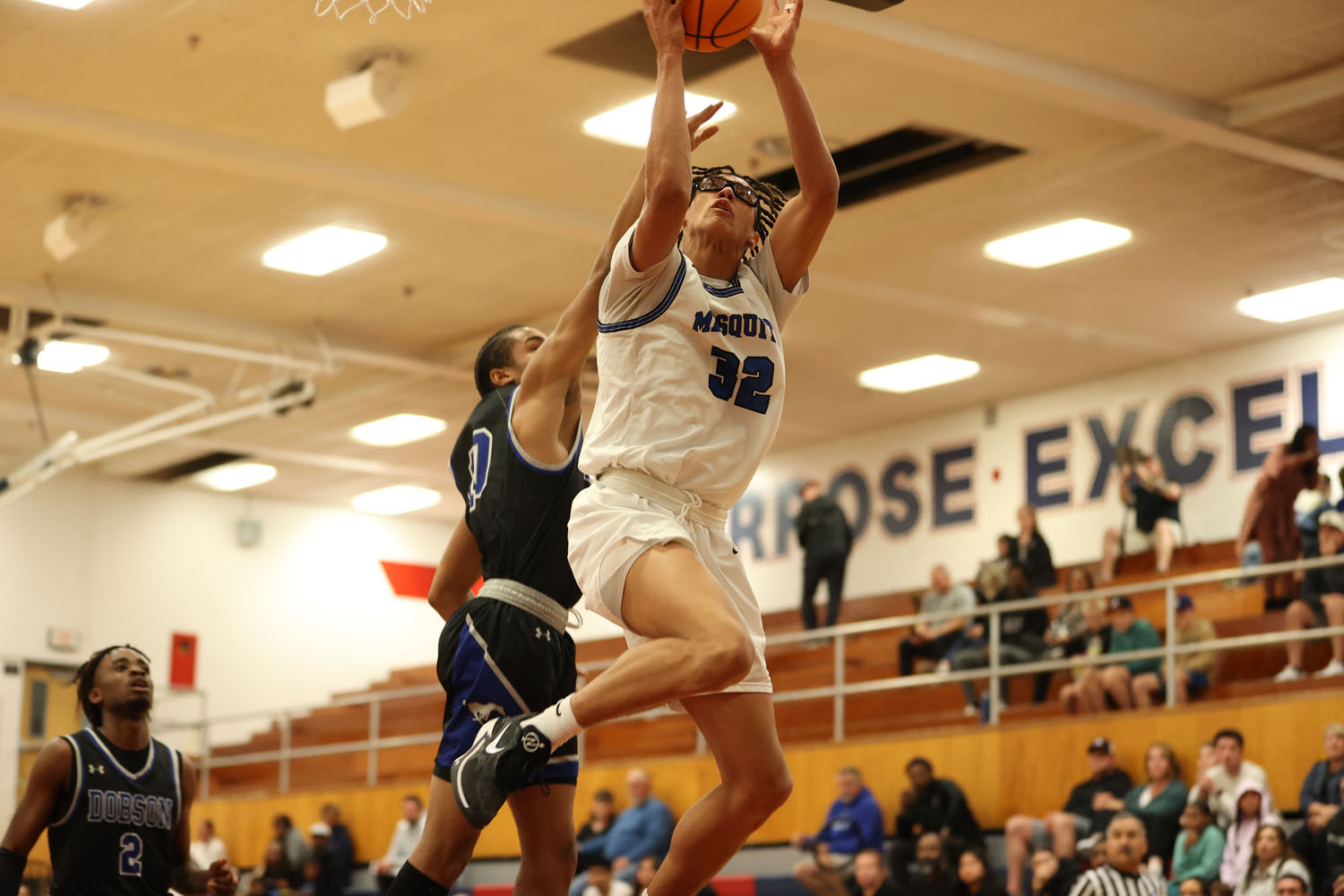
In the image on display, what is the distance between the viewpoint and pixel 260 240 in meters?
15.9

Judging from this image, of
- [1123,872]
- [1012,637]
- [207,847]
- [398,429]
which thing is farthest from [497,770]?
[398,429]

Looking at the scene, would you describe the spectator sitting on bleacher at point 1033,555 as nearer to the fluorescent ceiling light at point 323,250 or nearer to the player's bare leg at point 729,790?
the fluorescent ceiling light at point 323,250

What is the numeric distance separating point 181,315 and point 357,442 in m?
5.10

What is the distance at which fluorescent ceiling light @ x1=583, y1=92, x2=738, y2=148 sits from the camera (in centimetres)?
1288

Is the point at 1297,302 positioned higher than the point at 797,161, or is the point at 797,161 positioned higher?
the point at 1297,302

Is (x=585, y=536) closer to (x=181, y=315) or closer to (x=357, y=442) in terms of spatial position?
(x=181, y=315)

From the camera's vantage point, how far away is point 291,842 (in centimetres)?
1836

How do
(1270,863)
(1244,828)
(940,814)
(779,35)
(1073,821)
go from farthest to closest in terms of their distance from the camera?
(940,814)
(1073,821)
(1244,828)
(1270,863)
(779,35)

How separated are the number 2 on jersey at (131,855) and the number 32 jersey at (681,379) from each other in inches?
91.0

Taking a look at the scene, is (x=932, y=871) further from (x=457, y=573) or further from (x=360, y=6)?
(x=457, y=573)

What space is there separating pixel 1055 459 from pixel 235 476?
10643mm

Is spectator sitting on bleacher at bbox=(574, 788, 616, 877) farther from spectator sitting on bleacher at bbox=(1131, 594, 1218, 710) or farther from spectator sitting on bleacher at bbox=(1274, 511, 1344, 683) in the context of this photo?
spectator sitting on bleacher at bbox=(1274, 511, 1344, 683)

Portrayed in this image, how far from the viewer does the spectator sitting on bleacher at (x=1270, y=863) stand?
35.1ft

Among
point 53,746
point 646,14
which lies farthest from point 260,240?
point 646,14
